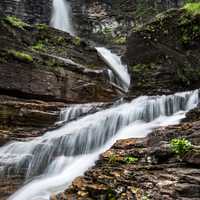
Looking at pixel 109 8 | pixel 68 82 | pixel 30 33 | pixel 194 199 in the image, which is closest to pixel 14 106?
pixel 68 82

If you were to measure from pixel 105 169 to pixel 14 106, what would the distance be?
7.88m

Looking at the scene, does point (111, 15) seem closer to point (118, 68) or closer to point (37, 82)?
point (118, 68)

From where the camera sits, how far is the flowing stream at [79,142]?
9.34 meters

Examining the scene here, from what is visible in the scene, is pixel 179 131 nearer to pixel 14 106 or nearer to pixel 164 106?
pixel 164 106

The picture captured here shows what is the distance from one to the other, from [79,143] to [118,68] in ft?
35.8

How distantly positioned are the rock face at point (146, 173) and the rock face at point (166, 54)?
6.18 m

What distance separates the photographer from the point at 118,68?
21188 millimetres

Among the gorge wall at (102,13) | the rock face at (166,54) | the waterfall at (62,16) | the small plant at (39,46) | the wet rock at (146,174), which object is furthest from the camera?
the waterfall at (62,16)

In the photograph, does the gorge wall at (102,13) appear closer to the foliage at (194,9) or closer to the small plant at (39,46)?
the small plant at (39,46)

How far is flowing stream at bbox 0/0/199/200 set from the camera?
934cm

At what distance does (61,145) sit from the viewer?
10.9m

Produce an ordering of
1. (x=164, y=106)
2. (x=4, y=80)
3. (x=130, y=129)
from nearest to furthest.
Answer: (x=130, y=129), (x=164, y=106), (x=4, y=80)

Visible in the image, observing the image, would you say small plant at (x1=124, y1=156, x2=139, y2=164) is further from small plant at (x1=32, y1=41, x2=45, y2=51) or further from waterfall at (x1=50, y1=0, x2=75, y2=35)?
waterfall at (x1=50, y1=0, x2=75, y2=35)

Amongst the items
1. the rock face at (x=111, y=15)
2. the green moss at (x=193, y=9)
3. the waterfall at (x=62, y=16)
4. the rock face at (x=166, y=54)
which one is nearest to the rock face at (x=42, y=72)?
the rock face at (x=166, y=54)
